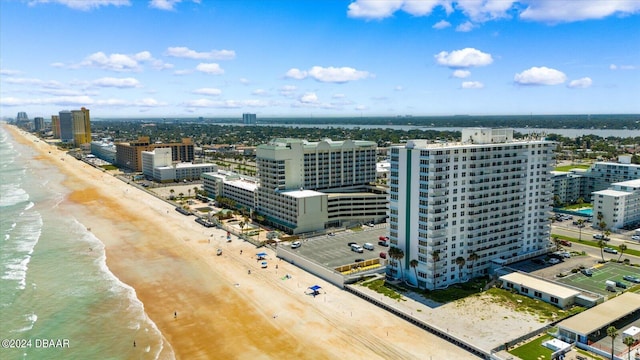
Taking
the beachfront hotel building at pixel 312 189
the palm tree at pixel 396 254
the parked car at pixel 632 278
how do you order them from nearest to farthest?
the parked car at pixel 632 278 → the palm tree at pixel 396 254 → the beachfront hotel building at pixel 312 189

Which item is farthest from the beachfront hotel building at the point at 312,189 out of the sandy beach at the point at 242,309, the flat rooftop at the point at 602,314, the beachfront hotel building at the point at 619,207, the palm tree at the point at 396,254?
the flat rooftop at the point at 602,314

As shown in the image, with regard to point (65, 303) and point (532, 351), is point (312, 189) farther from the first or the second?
point (532, 351)

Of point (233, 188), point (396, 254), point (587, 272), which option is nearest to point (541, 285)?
point (587, 272)

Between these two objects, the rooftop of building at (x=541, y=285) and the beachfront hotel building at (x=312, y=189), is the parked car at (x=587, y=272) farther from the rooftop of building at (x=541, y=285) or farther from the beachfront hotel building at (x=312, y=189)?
the beachfront hotel building at (x=312, y=189)

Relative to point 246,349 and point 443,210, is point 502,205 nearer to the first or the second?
point 443,210

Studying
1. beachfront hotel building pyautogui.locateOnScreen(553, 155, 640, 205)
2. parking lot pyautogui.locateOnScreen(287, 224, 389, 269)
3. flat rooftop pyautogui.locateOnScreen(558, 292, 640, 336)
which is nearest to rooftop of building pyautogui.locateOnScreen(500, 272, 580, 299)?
flat rooftop pyautogui.locateOnScreen(558, 292, 640, 336)

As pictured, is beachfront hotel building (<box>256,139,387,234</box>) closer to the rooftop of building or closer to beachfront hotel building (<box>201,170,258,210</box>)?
beachfront hotel building (<box>201,170,258,210</box>)

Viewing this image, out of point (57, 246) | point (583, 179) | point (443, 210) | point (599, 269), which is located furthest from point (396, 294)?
point (583, 179)
